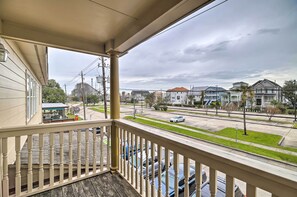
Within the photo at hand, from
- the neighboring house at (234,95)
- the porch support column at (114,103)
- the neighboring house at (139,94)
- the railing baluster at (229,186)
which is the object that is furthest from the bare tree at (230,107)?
the porch support column at (114,103)

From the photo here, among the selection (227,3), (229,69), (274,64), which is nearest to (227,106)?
(229,69)

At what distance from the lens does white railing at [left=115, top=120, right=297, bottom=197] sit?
2.67 feet

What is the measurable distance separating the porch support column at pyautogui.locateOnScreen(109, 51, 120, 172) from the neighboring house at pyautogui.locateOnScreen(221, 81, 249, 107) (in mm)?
1952

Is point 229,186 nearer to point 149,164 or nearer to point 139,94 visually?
point 149,164

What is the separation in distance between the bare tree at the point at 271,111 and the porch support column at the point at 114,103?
2173 mm

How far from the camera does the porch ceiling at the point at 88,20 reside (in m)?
1.63

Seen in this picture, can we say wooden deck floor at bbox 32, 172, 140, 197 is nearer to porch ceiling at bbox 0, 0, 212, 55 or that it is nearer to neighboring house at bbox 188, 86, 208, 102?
neighboring house at bbox 188, 86, 208, 102

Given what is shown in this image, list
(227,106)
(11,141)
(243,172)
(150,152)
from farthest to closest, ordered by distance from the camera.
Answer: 1. (11,141)
2. (150,152)
3. (227,106)
4. (243,172)

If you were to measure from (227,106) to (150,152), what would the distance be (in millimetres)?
1110

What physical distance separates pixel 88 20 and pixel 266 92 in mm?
2047

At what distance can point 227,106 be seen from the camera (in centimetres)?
104

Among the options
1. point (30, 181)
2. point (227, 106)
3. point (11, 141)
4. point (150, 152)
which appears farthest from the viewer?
point (11, 141)

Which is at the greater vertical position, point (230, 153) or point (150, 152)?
point (230, 153)

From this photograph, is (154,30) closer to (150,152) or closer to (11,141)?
(150,152)
